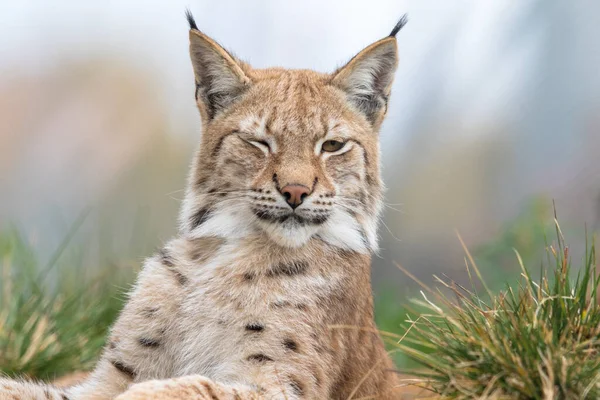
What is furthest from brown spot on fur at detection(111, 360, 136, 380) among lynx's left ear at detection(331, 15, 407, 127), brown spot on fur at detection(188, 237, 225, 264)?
lynx's left ear at detection(331, 15, 407, 127)

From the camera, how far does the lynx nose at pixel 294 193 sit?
4371mm

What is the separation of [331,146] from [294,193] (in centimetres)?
59

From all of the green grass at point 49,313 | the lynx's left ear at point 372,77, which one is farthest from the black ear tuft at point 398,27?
the green grass at point 49,313

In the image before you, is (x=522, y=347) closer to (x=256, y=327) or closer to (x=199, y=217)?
(x=256, y=327)

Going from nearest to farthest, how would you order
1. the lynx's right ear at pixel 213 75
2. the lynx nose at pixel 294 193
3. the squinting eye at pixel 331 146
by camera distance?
the lynx nose at pixel 294 193 → the squinting eye at pixel 331 146 → the lynx's right ear at pixel 213 75

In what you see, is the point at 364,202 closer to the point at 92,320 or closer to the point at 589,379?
the point at 589,379

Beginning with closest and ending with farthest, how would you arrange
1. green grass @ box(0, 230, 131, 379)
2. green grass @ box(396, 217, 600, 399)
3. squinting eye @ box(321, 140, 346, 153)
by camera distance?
green grass @ box(396, 217, 600, 399) < squinting eye @ box(321, 140, 346, 153) < green grass @ box(0, 230, 131, 379)

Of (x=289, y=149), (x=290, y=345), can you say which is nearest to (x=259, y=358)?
(x=290, y=345)

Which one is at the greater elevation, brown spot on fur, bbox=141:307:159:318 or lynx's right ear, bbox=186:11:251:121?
lynx's right ear, bbox=186:11:251:121

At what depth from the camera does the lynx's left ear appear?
5055mm

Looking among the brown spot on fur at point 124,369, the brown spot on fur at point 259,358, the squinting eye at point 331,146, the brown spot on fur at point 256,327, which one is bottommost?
the brown spot on fur at point 124,369

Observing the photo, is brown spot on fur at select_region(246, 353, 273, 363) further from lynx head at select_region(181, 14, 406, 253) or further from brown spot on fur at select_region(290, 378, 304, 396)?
lynx head at select_region(181, 14, 406, 253)

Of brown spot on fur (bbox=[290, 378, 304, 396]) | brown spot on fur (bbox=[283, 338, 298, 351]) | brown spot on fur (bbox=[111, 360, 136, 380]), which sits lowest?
brown spot on fur (bbox=[111, 360, 136, 380])

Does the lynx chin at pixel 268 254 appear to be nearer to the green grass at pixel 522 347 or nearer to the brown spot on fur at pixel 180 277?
the brown spot on fur at pixel 180 277
